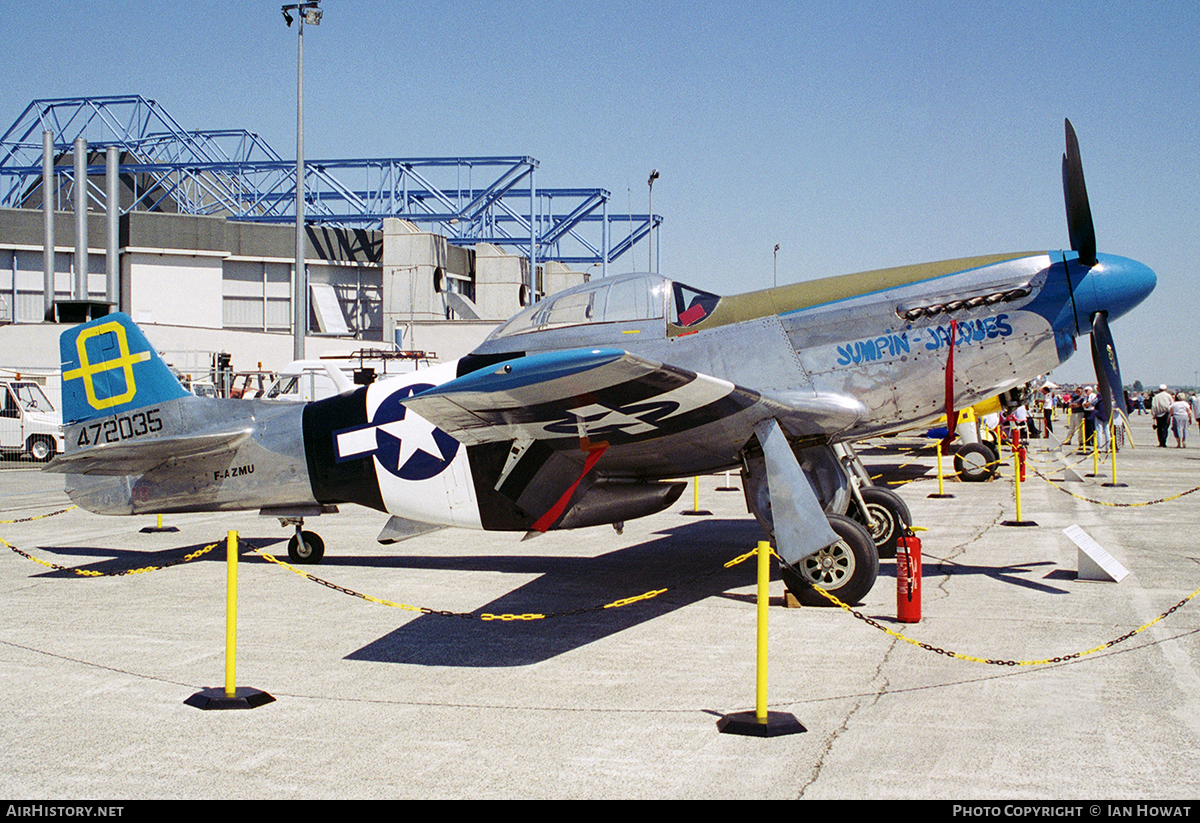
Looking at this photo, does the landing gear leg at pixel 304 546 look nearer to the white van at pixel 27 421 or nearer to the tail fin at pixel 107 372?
the tail fin at pixel 107 372

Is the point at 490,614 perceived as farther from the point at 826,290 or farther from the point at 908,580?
the point at 826,290

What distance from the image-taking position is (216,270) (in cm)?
4794

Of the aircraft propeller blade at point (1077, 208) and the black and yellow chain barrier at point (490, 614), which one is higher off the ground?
the aircraft propeller blade at point (1077, 208)

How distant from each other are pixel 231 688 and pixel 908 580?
4.61 metres

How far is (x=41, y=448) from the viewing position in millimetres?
25938

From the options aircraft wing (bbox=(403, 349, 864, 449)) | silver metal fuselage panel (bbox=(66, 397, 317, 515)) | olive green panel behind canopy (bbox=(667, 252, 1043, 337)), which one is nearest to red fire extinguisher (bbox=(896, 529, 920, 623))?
aircraft wing (bbox=(403, 349, 864, 449))

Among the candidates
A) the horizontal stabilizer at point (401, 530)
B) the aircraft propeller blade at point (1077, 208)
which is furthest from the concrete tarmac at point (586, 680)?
the aircraft propeller blade at point (1077, 208)

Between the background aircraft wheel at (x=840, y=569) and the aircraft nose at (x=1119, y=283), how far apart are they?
2801 millimetres

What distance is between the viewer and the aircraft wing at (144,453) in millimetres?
9250

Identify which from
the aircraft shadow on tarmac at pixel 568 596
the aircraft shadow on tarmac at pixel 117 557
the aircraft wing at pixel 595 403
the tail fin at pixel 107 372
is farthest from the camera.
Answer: the tail fin at pixel 107 372

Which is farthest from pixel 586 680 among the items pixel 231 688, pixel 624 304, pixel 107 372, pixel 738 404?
pixel 107 372

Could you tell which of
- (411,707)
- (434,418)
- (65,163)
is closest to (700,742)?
(411,707)

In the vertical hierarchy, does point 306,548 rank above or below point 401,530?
below

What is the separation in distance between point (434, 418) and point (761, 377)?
2.96 metres
